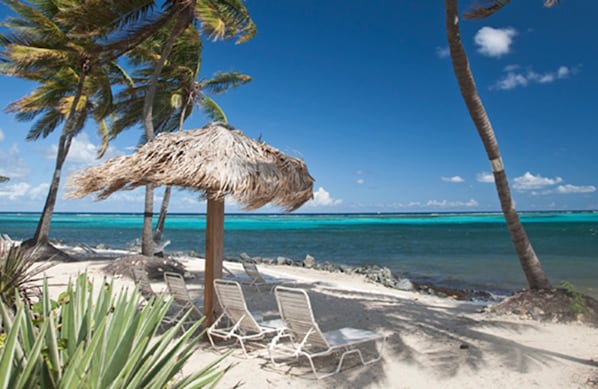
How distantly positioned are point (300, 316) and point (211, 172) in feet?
6.00

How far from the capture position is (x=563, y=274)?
669 inches

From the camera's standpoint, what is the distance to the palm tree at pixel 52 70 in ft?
45.1

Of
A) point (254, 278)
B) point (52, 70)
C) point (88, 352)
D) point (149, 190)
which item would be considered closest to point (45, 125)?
point (52, 70)

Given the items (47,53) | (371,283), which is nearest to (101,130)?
(47,53)

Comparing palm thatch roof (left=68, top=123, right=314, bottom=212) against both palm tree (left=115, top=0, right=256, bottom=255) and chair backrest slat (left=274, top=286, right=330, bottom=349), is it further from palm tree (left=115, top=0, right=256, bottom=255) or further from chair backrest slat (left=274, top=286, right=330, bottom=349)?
palm tree (left=115, top=0, right=256, bottom=255)

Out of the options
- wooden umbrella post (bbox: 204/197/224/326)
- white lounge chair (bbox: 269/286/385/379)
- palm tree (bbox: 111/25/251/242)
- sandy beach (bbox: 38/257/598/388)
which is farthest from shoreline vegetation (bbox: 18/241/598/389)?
palm tree (bbox: 111/25/251/242)

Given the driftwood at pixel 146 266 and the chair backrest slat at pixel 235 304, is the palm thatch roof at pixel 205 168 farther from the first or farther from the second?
the driftwood at pixel 146 266

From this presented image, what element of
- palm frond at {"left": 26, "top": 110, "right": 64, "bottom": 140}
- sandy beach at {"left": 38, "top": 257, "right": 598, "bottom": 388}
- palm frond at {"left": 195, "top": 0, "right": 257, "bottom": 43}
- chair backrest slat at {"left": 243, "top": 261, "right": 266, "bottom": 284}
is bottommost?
sandy beach at {"left": 38, "top": 257, "right": 598, "bottom": 388}

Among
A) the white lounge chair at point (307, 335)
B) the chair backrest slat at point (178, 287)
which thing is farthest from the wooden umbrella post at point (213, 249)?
the white lounge chair at point (307, 335)

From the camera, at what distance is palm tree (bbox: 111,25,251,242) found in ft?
51.9

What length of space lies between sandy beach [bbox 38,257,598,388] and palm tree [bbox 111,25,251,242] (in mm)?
9884

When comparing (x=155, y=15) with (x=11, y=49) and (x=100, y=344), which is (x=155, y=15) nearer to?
(x=11, y=49)

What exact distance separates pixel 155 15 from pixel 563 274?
631 inches

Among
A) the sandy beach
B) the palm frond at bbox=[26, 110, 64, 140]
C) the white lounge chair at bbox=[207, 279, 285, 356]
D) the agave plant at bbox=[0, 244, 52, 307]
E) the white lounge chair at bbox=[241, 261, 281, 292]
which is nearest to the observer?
the agave plant at bbox=[0, 244, 52, 307]
